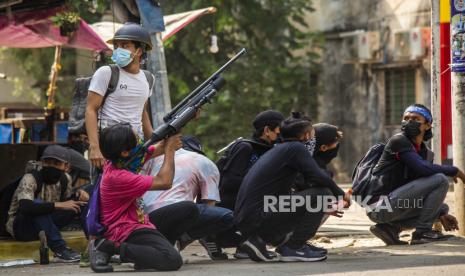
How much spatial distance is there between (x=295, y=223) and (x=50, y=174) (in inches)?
87.1

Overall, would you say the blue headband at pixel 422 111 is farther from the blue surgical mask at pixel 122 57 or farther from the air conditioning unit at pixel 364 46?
the air conditioning unit at pixel 364 46

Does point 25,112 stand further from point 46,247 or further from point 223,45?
point 223,45

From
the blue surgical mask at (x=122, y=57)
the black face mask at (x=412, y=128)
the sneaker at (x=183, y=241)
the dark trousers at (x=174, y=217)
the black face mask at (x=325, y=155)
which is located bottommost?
the sneaker at (x=183, y=241)

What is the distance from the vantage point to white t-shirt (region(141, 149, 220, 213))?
28.0 ft

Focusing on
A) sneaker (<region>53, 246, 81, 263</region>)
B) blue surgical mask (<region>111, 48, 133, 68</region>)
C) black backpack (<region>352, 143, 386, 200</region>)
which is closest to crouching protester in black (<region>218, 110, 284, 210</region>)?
black backpack (<region>352, 143, 386, 200</region>)

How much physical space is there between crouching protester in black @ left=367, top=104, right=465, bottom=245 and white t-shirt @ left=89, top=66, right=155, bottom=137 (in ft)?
7.59

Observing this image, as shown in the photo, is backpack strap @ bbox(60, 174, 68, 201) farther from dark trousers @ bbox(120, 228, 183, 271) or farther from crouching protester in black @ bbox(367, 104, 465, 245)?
crouching protester in black @ bbox(367, 104, 465, 245)

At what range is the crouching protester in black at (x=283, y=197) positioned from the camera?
845cm

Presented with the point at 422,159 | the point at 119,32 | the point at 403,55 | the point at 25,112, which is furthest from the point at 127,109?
the point at 403,55

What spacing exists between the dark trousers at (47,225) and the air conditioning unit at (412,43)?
54.6ft

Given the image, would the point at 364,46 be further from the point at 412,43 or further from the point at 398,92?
the point at 412,43

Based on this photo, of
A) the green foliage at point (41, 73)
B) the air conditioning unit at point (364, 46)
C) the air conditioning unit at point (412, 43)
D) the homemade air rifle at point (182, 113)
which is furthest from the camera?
the green foliage at point (41, 73)

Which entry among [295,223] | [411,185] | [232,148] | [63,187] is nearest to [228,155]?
[232,148]

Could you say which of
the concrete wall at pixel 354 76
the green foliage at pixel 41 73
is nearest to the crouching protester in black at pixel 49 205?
the green foliage at pixel 41 73
